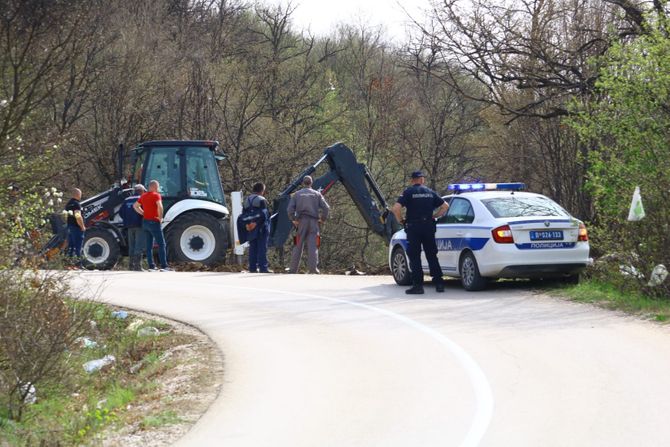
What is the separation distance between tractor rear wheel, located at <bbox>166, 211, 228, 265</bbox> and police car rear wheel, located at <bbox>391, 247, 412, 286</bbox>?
22.9ft

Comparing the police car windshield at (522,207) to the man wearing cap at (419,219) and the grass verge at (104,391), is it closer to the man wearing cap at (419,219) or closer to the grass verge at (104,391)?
the man wearing cap at (419,219)

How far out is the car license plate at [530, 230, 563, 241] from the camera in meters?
16.7

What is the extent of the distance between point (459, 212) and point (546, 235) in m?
1.78

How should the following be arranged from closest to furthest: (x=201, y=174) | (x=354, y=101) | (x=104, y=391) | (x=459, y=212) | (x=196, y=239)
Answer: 1. (x=104, y=391)
2. (x=459, y=212)
3. (x=196, y=239)
4. (x=201, y=174)
5. (x=354, y=101)

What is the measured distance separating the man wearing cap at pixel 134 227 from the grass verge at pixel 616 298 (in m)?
10.4

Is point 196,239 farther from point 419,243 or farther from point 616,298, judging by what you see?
point 616,298

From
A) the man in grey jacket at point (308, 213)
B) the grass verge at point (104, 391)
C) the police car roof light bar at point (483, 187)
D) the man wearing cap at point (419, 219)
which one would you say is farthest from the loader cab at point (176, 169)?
the grass verge at point (104, 391)

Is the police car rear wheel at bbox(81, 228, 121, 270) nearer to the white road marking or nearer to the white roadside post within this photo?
the white roadside post

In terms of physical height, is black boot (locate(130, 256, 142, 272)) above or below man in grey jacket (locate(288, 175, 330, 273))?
below

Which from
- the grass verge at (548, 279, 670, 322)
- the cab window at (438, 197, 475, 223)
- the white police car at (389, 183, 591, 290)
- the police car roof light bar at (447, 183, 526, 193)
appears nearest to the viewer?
the grass verge at (548, 279, 670, 322)

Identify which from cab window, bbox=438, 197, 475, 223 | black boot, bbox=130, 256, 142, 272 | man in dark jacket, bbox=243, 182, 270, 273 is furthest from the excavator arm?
cab window, bbox=438, 197, 475, 223

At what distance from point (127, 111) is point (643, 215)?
23.1m

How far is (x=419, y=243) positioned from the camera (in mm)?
17453

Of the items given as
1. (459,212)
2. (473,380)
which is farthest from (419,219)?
(473,380)
